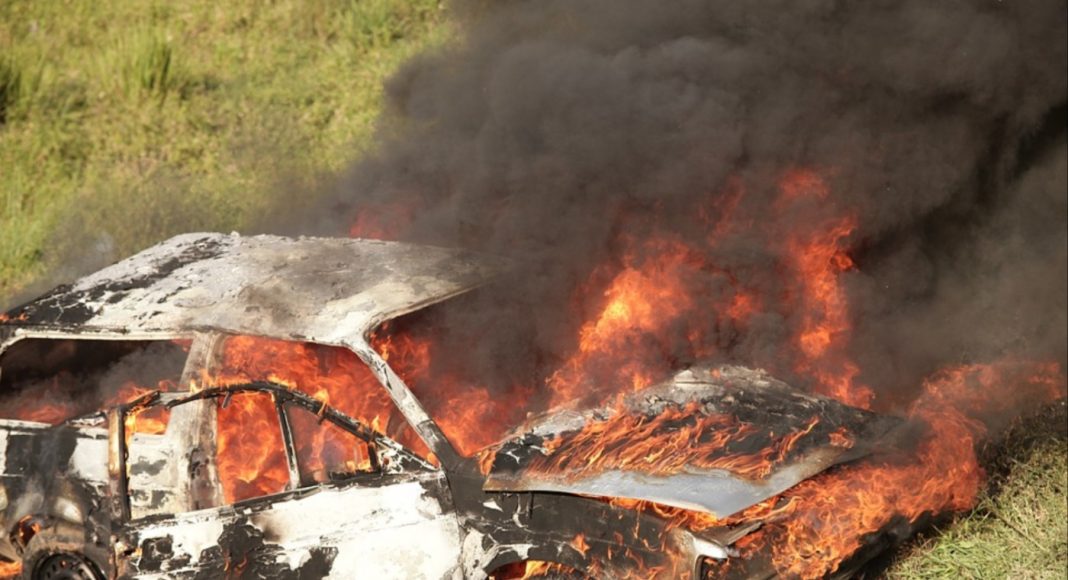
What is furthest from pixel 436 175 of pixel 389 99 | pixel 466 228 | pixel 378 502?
pixel 378 502

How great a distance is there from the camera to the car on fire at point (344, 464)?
4.96m

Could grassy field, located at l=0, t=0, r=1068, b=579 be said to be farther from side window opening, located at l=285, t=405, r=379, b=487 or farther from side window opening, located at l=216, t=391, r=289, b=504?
side window opening, located at l=285, t=405, r=379, b=487

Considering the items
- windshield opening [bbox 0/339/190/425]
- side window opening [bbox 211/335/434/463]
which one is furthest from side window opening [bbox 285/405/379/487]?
windshield opening [bbox 0/339/190/425]

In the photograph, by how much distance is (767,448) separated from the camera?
5230 mm

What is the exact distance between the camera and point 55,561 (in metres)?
5.82

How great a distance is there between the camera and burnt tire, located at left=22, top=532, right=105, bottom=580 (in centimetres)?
568

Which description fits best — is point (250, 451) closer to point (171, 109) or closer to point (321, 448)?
point (321, 448)

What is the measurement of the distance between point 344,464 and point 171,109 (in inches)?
327

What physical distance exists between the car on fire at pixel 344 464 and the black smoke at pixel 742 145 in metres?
0.82

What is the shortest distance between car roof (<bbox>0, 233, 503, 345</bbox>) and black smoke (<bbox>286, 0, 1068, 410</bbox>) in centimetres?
65

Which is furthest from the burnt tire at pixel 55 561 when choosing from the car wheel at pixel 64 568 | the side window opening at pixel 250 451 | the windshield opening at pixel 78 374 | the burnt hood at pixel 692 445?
the burnt hood at pixel 692 445

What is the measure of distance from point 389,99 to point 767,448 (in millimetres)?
5791

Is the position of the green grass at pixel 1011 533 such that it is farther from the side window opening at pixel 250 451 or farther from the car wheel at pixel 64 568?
the car wheel at pixel 64 568

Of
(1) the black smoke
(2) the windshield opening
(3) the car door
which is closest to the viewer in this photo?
(3) the car door
